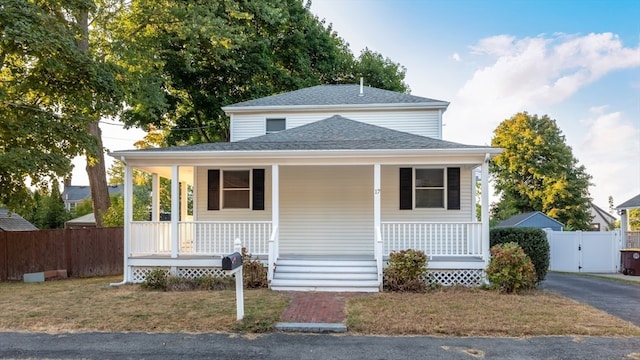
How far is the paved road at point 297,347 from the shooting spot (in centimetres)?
503

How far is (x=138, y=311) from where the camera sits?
7.05 metres

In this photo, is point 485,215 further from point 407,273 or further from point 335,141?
point 335,141

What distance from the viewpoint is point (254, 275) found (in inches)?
367

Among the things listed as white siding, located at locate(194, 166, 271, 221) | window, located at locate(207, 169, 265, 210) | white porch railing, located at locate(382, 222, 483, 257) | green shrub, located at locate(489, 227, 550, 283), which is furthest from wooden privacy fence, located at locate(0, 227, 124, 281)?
green shrub, located at locate(489, 227, 550, 283)

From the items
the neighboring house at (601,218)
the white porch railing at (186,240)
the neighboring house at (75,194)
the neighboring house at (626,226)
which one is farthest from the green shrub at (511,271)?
the neighboring house at (75,194)

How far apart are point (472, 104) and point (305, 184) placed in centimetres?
1513

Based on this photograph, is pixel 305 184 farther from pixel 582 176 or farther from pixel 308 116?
pixel 582 176

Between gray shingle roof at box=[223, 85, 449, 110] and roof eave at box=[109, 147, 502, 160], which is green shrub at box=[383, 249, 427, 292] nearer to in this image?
roof eave at box=[109, 147, 502, 160]

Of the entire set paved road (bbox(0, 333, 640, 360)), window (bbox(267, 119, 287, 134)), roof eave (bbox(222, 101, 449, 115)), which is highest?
roof eave (bbox(222, 101, 449, 115))

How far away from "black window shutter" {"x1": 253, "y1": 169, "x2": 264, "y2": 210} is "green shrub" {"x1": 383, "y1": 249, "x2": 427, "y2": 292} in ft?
13.5

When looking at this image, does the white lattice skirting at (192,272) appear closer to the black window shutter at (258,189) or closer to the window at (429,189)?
the black window shutter at (258,189)

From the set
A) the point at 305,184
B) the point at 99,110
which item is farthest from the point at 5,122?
the point at 305,184

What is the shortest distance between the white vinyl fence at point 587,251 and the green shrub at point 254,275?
481 inches

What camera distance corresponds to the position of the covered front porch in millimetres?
9492
